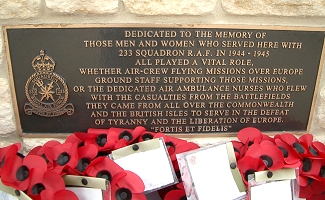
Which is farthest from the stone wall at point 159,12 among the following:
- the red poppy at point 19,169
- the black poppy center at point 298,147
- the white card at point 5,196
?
the black poppy center at point 298,147

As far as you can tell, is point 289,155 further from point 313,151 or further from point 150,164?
point 150,164

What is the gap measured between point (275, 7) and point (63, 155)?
144 centimetres

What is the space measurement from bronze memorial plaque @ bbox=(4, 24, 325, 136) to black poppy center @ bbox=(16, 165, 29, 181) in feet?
1.46

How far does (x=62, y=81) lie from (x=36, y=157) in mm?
496

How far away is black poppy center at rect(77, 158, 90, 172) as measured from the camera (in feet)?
5.20

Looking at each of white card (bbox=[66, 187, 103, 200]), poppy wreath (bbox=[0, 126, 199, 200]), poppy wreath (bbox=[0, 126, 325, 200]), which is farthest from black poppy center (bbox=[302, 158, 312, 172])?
white card (bbox=[66, 187, 103, 200])

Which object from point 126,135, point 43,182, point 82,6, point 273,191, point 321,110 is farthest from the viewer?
point 321,110

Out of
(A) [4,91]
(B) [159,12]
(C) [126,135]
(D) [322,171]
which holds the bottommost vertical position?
(D) [322,171]

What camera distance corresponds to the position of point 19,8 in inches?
67.0

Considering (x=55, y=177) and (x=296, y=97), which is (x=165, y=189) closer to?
(x=55, y=177)

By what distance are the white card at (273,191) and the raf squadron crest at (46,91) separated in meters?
1.17

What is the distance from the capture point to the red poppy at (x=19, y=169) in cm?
148

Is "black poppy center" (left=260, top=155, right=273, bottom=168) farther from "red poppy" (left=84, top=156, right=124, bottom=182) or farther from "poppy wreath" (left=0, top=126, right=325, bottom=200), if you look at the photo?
"red poppy" (left=84, top=156, right=124, bottom=182)

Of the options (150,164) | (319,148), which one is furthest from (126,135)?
(319,148)
